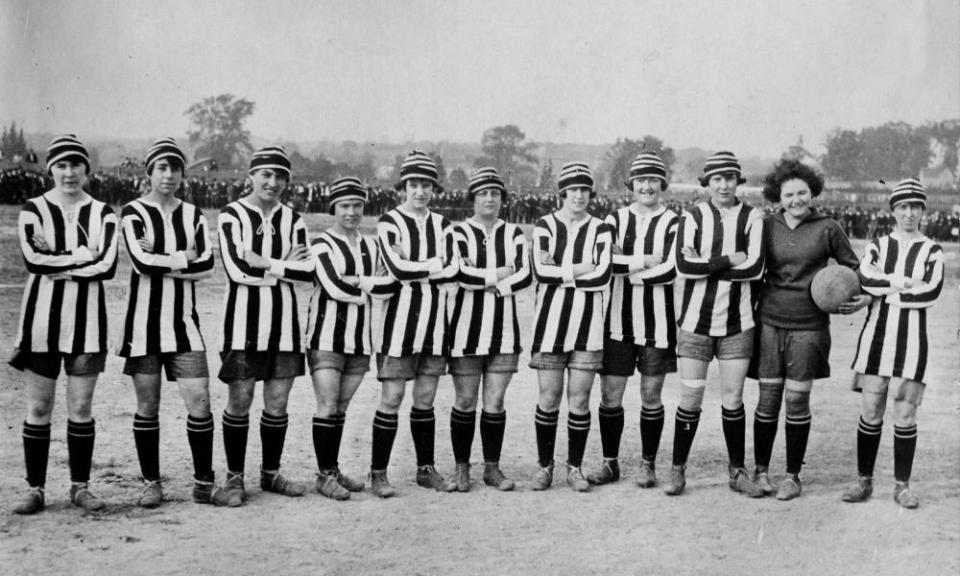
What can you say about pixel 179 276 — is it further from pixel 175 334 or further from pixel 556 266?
pixel 556 266

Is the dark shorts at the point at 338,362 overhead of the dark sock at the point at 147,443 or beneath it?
overhead

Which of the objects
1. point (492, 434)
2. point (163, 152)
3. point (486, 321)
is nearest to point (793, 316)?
point (486, 321)

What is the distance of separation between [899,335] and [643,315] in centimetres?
146

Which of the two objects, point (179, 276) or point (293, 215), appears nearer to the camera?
point (179, 276)

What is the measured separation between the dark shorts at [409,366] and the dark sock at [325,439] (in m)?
0.40

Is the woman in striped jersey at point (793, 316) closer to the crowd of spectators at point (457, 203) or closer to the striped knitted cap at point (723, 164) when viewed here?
the striped knitted cap at point (723, 164)

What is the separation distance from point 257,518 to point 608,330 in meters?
2.34

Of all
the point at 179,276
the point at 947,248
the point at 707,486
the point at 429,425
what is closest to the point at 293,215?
the point at 179,276

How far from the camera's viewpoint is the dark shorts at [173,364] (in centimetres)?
489

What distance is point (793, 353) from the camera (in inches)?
212

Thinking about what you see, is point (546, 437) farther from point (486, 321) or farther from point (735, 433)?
point (735, 433)

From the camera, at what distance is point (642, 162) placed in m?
5.61

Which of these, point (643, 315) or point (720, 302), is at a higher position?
point (720, 302)

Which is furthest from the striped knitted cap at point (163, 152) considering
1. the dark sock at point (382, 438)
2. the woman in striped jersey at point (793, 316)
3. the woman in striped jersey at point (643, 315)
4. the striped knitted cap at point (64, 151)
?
the woman in striped jersey at point (793, 316)
